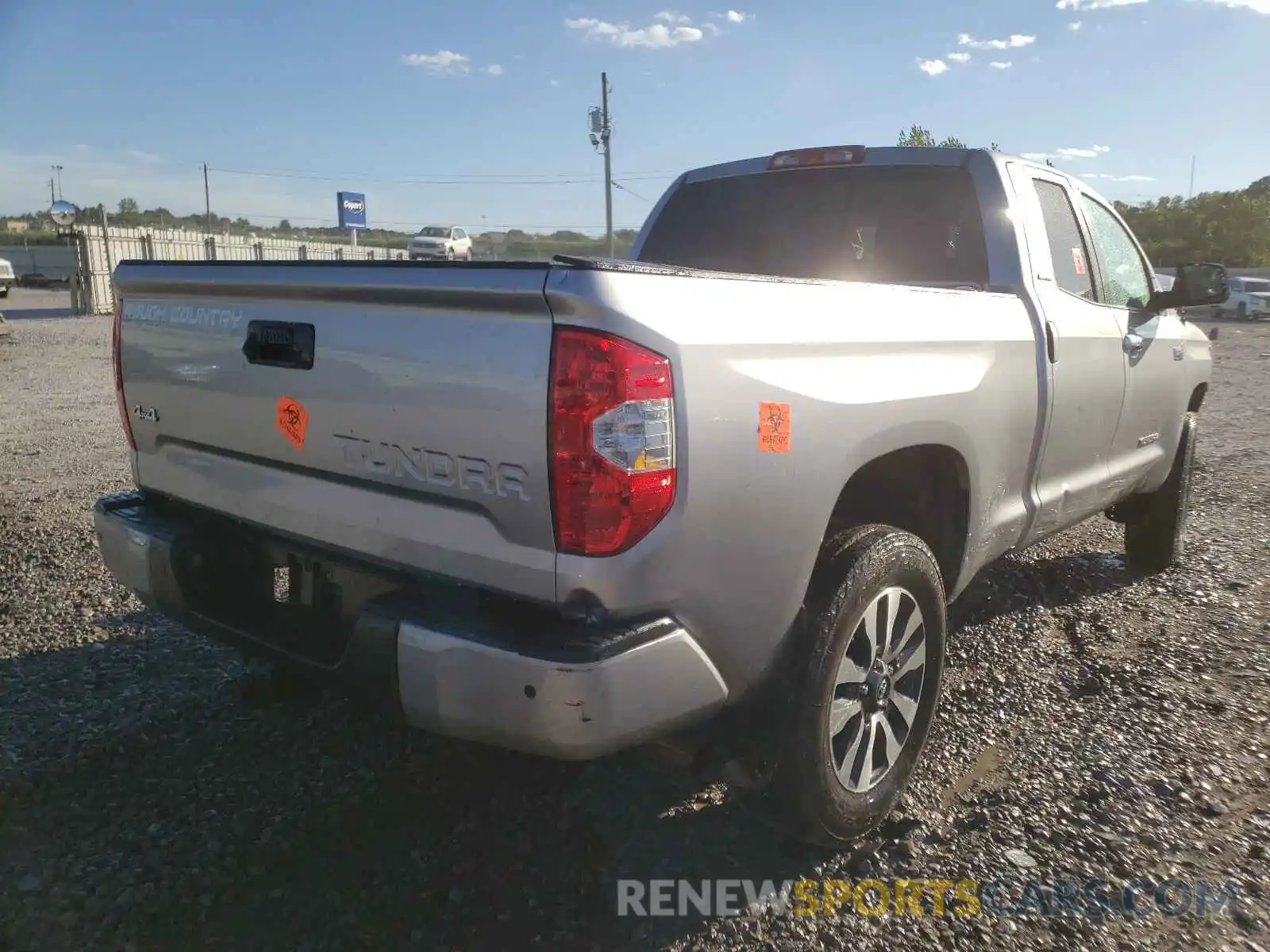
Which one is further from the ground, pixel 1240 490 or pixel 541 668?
pixel 541 668

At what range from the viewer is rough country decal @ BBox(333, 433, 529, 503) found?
1.99 meters

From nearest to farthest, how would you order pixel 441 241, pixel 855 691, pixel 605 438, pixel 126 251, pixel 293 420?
pixel 605 438
pixel 293 420
pixel 855 691
pixel 126 251
pixel 441 241

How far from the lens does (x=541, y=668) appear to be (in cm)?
189

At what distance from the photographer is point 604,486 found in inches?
75.5

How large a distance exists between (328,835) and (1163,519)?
175 inches

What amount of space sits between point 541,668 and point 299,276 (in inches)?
46.0

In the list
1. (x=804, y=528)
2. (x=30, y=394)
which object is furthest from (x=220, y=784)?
(x=30, y=394)

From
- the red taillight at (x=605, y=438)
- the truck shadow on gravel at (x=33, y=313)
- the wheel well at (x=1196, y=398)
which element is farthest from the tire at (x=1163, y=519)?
the truck shadow on gravel at (x=33, y=313)

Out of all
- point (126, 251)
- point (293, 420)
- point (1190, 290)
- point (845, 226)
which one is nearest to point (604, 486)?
point (293, 420)

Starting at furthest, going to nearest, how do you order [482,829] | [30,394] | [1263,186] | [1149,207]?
[1263,186], [1149,207], [30,394], [482,829]

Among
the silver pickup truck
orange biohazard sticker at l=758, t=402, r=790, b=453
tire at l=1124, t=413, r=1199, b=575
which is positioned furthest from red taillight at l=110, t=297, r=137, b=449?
tire at l=1124, t=413, r=1199, b=575

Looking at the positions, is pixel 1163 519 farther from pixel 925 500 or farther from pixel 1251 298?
pixel 1251 298

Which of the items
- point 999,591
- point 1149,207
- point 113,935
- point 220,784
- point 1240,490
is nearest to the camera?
point 113,935

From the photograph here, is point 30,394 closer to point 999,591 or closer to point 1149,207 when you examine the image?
point 999,591
